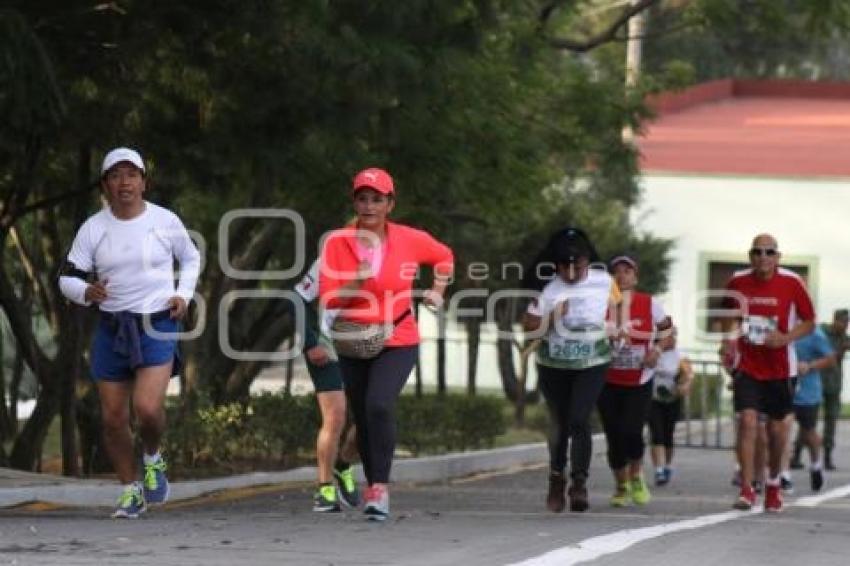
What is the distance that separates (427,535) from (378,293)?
1.52 metres

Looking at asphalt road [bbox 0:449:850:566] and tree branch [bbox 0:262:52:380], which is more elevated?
tree branch [bbox 0:262:52:380]

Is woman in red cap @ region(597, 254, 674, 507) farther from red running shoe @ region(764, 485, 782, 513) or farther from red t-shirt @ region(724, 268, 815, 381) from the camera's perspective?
red running shoe @ region(764, 485, 782, 513)

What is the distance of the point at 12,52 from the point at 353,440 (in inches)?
126

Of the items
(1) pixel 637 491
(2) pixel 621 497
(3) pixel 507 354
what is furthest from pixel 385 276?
(3) pixel 507 354

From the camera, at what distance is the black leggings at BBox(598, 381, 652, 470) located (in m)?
15.1

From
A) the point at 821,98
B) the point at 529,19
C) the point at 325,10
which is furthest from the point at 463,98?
the point at 821,98

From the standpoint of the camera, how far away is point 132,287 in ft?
38.1

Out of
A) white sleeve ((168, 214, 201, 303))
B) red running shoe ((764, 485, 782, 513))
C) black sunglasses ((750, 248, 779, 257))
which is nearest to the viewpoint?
white sleeve ((168, 214, 201, 303))

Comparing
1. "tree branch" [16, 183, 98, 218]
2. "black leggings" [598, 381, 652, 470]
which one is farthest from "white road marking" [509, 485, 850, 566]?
"tree branch" [16, 183, 98, 218]

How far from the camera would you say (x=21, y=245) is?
72.3 feet

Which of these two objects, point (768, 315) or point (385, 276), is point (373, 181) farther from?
point (768, 315)

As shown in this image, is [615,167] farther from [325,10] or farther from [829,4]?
[325,10]

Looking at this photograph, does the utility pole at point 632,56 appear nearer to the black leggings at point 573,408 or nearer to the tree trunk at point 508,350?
the tree trunk at point 508,350

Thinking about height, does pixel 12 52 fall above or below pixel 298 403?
above
